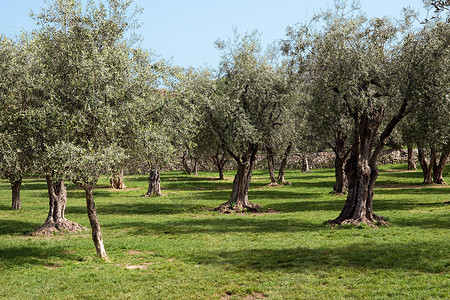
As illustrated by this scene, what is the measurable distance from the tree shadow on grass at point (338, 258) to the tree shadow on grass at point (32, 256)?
5.32 m

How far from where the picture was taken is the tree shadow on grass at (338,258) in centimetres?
1537

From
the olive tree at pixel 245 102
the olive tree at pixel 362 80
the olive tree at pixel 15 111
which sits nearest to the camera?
the olive tree at pixel 15 111

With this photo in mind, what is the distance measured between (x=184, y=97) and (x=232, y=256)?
24.2ft

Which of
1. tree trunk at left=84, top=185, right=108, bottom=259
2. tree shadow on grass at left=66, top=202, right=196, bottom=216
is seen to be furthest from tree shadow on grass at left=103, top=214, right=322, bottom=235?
tree trunk at left=84, top=185, right=108, bottom=259

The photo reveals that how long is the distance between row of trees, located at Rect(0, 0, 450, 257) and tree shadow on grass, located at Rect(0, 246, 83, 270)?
1.98 m

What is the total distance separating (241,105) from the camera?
31.5m

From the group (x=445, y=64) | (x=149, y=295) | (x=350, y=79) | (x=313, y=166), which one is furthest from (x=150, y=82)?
(x=313, y=166)

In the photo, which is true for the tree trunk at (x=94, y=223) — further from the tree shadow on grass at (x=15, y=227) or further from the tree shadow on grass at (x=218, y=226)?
the tree shadow on grass at (x=15, y=227)

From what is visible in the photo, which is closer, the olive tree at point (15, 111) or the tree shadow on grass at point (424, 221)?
the olive tree at point (15, 111)

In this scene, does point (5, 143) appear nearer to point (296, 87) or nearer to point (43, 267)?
point (43, 267)

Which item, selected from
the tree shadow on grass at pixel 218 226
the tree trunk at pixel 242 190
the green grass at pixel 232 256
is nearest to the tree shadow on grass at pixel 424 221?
the green grass at pixel 232 256

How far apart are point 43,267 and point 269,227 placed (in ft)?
39.8

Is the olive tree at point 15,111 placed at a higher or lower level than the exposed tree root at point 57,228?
higher

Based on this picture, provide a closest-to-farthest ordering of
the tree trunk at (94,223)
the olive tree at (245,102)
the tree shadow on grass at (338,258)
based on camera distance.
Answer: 1. the tree shadow on grass at (338,258)
2. the tree trunk at (94,223)
3. the olive tree at (245,102)
